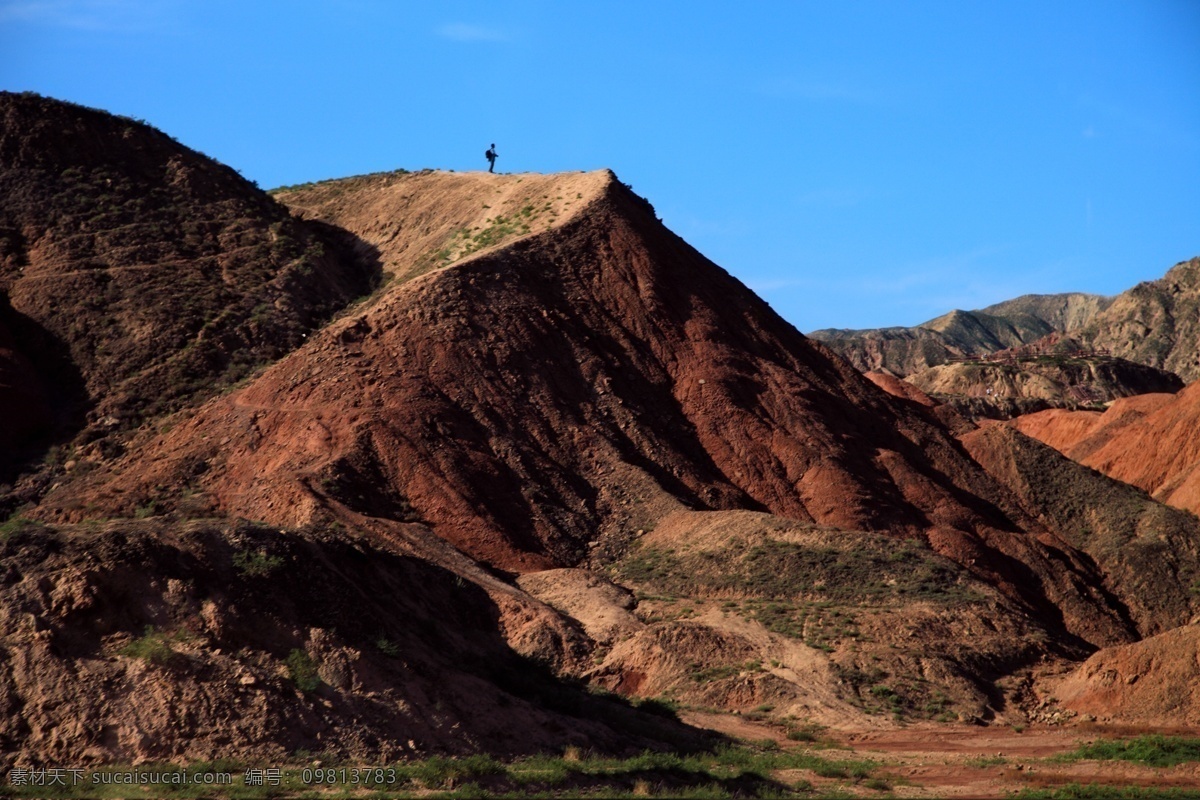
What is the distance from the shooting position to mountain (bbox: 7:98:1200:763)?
22828 millimetres

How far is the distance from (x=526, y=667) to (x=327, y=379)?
58.8 ft

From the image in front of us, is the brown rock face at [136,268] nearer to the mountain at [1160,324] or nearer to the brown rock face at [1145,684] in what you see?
the brown rock face at [1145,684]

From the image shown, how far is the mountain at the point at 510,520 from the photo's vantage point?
22.8 meters

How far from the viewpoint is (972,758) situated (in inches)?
1170

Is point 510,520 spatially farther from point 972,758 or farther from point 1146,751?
point 1146,751

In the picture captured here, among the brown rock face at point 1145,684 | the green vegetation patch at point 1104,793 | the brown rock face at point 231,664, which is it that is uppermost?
the brown rock face at point 231,664

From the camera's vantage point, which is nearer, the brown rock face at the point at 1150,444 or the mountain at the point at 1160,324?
the brown rock face at the point at 1150,444

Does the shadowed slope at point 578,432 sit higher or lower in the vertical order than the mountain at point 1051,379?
lower

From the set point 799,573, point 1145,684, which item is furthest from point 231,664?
point 1145,684

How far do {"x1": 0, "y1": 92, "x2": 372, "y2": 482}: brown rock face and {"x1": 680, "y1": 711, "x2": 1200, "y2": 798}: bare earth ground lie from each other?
72.0 feet

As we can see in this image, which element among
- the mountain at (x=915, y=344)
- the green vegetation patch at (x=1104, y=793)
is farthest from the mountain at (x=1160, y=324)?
the green vegetation patch at (x=1104, y=793)

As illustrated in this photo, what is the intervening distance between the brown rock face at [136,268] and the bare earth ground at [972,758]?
864 inches

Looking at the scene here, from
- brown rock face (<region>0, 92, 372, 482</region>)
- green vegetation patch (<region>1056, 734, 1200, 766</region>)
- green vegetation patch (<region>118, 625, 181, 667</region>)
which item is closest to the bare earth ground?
green vegetation patch (<region>1056, 734, 1200, 766</region>)

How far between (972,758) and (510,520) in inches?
661
